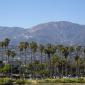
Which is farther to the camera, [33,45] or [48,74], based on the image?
[33,45]

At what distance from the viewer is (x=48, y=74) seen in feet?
555

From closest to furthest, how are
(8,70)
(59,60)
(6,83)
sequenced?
(6,83), (8,70), (59,60)

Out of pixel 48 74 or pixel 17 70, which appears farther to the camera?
pixel 17 70

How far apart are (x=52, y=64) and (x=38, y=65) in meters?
7.87

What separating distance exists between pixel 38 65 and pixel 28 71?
297 inches

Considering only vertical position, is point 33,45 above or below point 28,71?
above

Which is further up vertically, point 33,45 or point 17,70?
point 33,45

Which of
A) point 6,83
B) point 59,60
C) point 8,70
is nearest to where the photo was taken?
point 6,83

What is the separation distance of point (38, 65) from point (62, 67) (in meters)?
13.6

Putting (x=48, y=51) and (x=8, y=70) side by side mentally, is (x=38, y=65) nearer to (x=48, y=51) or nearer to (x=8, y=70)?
(x=48, y=51)

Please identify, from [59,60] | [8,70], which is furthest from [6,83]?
[59,60]

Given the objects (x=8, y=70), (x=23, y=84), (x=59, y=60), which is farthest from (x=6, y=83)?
(x=59, y=60)

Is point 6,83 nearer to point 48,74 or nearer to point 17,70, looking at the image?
point 48,74

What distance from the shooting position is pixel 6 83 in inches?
3236
